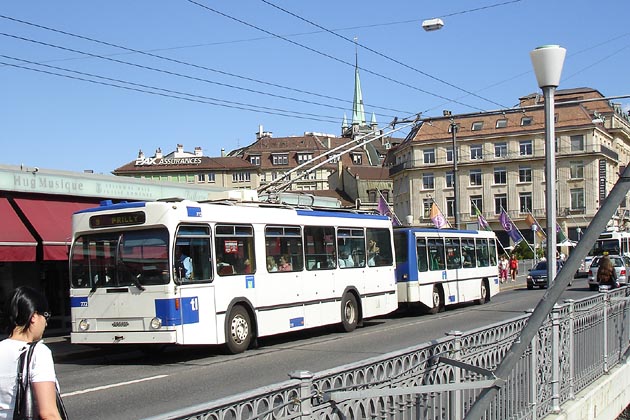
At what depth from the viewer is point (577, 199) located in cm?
9125

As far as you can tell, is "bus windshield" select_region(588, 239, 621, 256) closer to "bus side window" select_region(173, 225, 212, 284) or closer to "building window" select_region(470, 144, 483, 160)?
"bus side window" select_region(173, 225, 212, 284)

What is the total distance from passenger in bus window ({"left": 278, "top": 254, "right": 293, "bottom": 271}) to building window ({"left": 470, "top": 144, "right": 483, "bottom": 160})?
8256 centimetres

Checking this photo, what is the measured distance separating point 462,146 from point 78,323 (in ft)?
285

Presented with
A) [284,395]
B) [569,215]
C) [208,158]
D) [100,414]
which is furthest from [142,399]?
[208,158]

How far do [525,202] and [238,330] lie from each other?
273ft

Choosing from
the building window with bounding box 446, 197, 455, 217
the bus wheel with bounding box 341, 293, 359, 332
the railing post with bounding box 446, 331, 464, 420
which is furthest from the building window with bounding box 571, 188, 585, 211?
the railing post with bounding box 446, 331, 464, 420

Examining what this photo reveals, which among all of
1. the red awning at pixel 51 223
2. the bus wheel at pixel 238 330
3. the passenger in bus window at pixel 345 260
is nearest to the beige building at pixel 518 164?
the passenger in bus window at pixel 345 260

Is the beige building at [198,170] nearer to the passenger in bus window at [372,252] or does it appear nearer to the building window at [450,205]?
the building window at [450,205]

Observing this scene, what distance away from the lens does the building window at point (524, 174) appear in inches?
3687

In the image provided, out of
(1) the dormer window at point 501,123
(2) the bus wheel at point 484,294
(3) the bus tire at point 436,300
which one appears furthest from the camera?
(1) the dormer window at point 501,123

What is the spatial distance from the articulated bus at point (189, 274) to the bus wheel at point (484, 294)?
534 inches

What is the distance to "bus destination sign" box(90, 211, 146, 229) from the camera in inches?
562

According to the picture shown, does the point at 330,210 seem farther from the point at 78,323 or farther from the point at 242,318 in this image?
the point at 78,323

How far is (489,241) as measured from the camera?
31.0m
